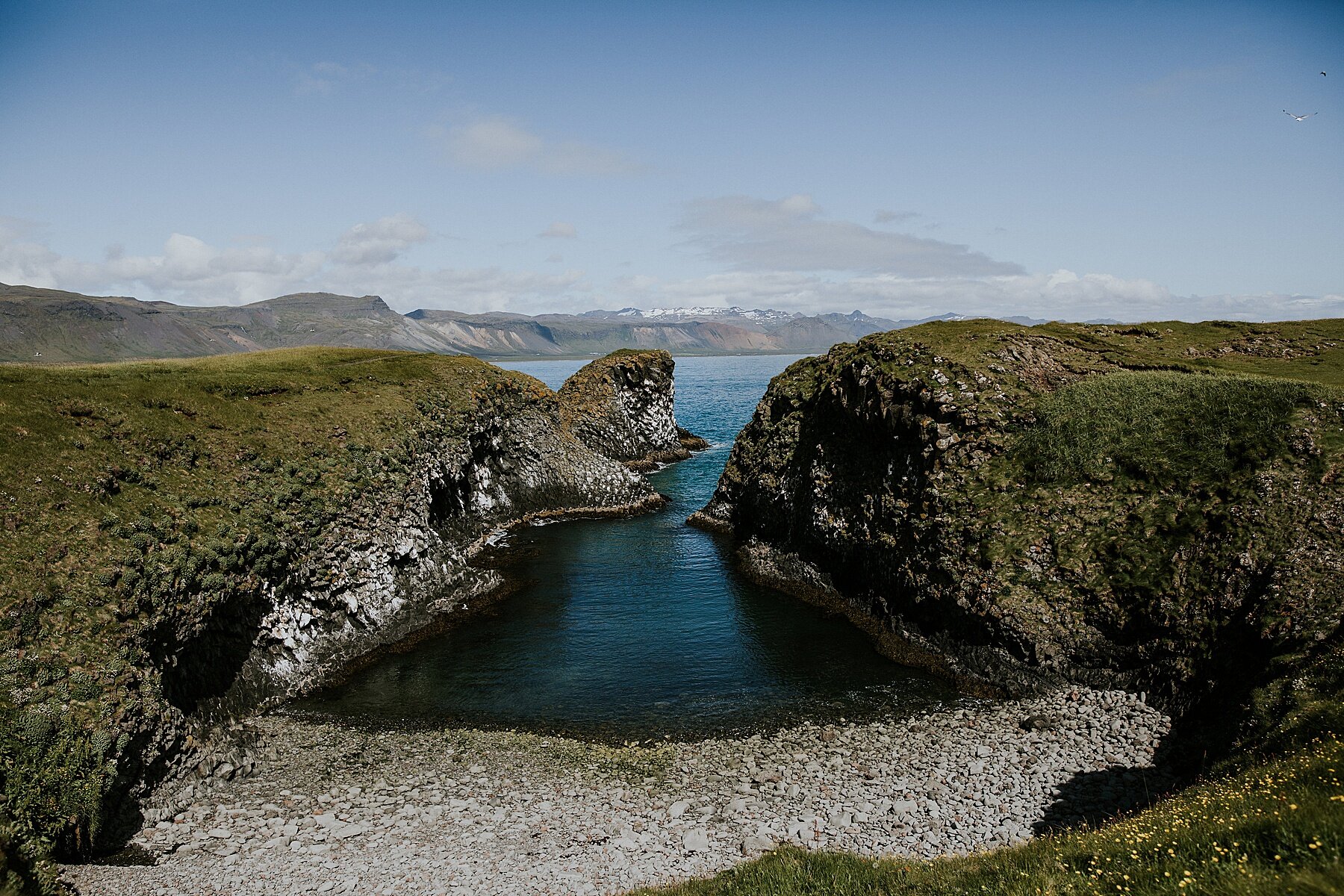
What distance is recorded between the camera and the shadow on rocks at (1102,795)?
834 inches

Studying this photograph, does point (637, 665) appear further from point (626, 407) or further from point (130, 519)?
point (626, 407)

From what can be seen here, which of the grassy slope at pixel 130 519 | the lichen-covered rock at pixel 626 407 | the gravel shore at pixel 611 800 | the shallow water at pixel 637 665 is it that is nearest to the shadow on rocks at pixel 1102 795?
the gravel shore at pixel 611 800

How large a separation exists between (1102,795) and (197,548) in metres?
36.2

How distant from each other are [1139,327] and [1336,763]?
51749 mm

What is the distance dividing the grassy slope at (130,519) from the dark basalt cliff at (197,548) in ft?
0.25

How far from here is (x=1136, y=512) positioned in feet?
103

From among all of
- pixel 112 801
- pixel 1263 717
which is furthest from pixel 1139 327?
pixel 112 801

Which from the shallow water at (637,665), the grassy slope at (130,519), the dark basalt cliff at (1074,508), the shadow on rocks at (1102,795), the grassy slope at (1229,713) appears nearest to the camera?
the grassy slope at (1229,713)

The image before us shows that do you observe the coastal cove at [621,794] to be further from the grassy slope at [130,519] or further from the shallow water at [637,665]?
the grassy slope at [130,519]

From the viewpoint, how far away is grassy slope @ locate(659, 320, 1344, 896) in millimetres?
10766

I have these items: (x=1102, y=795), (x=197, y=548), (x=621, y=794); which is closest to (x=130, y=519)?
(x=197, y=548)

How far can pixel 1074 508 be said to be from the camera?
3278 cm

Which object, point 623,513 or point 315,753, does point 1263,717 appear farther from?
point 623,513

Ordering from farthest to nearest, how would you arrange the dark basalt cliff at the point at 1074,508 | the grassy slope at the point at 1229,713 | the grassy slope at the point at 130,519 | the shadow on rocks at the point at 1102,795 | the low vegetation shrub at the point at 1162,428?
the low vegetation shrub at the point at 1162,428 < the dark basalt cliff at the point at 1074,508 < the shadow on rocks at the point at 1102,795 < the grassy slope at the point at 130,519 < the grassy slope at the point at 1229,713
